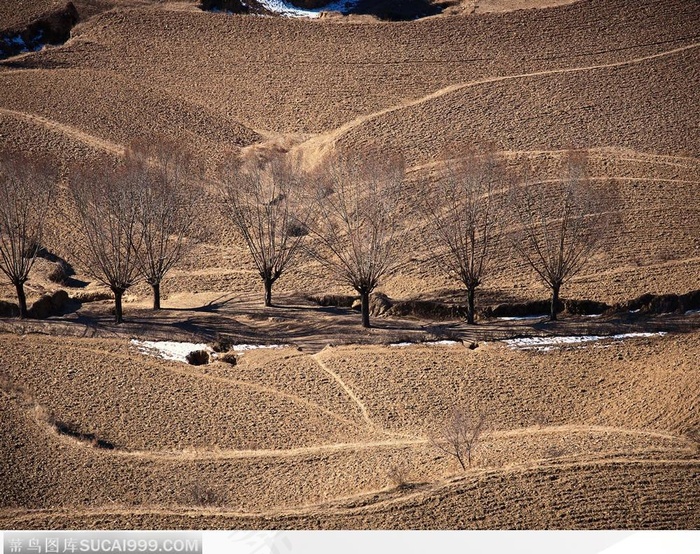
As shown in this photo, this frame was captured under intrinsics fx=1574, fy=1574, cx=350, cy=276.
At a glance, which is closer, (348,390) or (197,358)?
(348,390)

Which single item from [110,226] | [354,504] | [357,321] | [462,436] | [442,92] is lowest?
[354,504]

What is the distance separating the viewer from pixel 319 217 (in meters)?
59.5

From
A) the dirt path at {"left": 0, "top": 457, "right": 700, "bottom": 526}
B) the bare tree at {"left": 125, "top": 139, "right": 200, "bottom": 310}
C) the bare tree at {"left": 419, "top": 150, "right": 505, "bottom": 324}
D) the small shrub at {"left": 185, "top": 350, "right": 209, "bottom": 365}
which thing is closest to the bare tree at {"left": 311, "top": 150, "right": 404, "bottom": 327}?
the bare tree at {"left": 419, "top": 150, "right": 505, "bottom": 324}

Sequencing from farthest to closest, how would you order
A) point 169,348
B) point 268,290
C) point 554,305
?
1. point 268,290
2. point 554,305
3. point 169,348

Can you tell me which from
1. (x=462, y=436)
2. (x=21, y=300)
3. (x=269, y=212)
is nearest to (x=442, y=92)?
(x=269, y=212)

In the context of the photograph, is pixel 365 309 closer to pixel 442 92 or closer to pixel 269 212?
pixel 269 212

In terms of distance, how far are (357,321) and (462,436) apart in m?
10.5

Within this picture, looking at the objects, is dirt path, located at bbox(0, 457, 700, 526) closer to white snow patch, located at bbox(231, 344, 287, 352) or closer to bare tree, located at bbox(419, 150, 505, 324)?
white snow patch, located at bbox(231, 344, 287, 352)

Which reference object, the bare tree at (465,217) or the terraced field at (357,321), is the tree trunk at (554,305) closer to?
the terraced field at (357,321)

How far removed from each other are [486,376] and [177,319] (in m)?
11.0

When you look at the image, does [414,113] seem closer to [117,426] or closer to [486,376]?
[486,376]

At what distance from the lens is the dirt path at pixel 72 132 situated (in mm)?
65812

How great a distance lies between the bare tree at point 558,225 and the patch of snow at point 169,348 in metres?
11.8

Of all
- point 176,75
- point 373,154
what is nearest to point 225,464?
point 373,154
